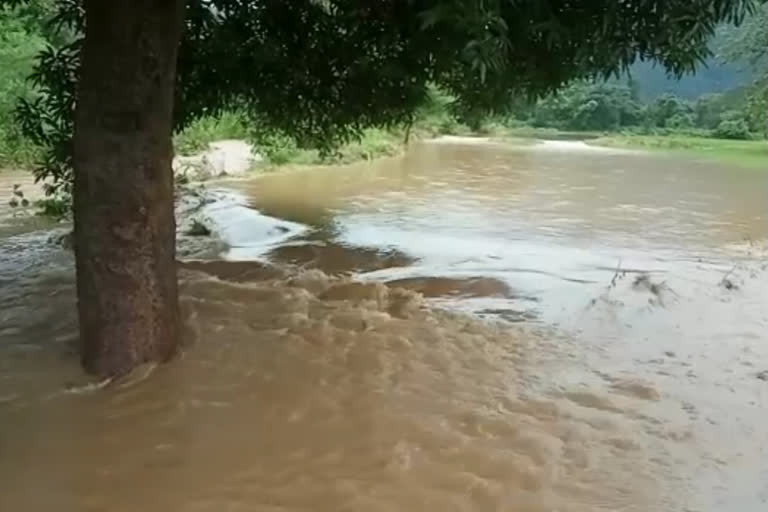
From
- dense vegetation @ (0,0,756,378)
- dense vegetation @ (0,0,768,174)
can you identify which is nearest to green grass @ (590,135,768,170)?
dense vegetation @ (0,0,768,174)

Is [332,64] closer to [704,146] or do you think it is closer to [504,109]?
[504,109]

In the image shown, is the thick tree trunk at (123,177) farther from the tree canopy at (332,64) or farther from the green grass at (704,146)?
the green grass at (704,146)

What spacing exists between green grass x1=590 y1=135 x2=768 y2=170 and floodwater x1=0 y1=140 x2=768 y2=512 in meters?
16.7

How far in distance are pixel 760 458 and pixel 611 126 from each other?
1633 inches

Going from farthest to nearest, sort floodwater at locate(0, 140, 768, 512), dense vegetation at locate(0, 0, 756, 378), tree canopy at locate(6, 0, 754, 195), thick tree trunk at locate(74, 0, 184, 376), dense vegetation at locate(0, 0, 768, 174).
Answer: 1. dense vegetation at locate(0, 0, 768, 174)
2. tree canopy at locate(6, 0, 754, 195)
3. thick tree trunk at locate(74, 0, 184, 376)
4. dense vegetation at locate(0, 0, 756, 378)
5. floodwater at locate(0, 140, 768, 512)

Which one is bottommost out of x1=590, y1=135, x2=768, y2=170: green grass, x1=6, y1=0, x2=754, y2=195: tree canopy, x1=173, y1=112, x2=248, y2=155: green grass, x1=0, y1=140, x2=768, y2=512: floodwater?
x1=0, y1=140, x2=768, y2=512: floodwater

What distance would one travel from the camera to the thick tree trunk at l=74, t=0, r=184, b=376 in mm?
4109

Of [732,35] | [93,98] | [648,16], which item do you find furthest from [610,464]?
[732,35]

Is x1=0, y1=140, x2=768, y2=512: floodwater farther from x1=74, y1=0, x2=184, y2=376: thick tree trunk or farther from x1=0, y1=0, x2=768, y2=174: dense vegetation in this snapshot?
x1=0, y1=0, x2=768, y2=174: dense vegetation

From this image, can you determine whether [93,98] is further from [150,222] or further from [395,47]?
[395,47]

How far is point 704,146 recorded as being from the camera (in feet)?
103

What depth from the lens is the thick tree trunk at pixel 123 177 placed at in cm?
411

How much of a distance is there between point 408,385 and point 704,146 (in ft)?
97.4

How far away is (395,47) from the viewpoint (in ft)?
22.9
